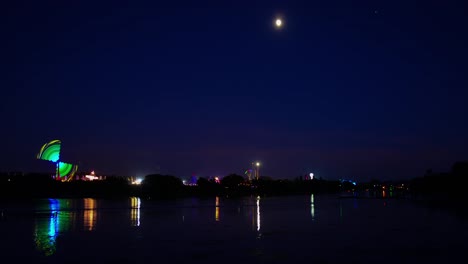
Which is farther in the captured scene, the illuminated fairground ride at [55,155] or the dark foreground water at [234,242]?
the illuminated fairground ride at [55,155]

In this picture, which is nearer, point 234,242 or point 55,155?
point 234,242

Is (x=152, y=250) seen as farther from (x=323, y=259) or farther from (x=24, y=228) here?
(x=24, y=228)

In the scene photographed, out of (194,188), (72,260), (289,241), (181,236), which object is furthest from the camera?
(194,188)

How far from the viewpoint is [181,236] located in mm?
30594

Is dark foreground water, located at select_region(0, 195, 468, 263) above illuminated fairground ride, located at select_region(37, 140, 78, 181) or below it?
below

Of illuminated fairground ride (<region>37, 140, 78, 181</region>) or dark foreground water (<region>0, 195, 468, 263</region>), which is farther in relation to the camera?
illuminated fairground ride (<region>37, 140, 78, 181</region>)

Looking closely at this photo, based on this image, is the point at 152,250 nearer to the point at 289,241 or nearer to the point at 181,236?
the point at 181,236

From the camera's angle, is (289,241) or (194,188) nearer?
(289,241)

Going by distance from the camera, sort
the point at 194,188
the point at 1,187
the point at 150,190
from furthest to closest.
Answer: the point at 194,188, the point at 150,190, the point at 1,187

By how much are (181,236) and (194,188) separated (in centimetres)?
13730

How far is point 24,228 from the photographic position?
116 ft

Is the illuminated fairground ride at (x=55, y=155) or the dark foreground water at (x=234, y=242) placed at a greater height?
the illuminated fairground ride at (x=55, y=155)

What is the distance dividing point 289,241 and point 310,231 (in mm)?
6280

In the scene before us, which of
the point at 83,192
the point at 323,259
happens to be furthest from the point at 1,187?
the point at 323,259
